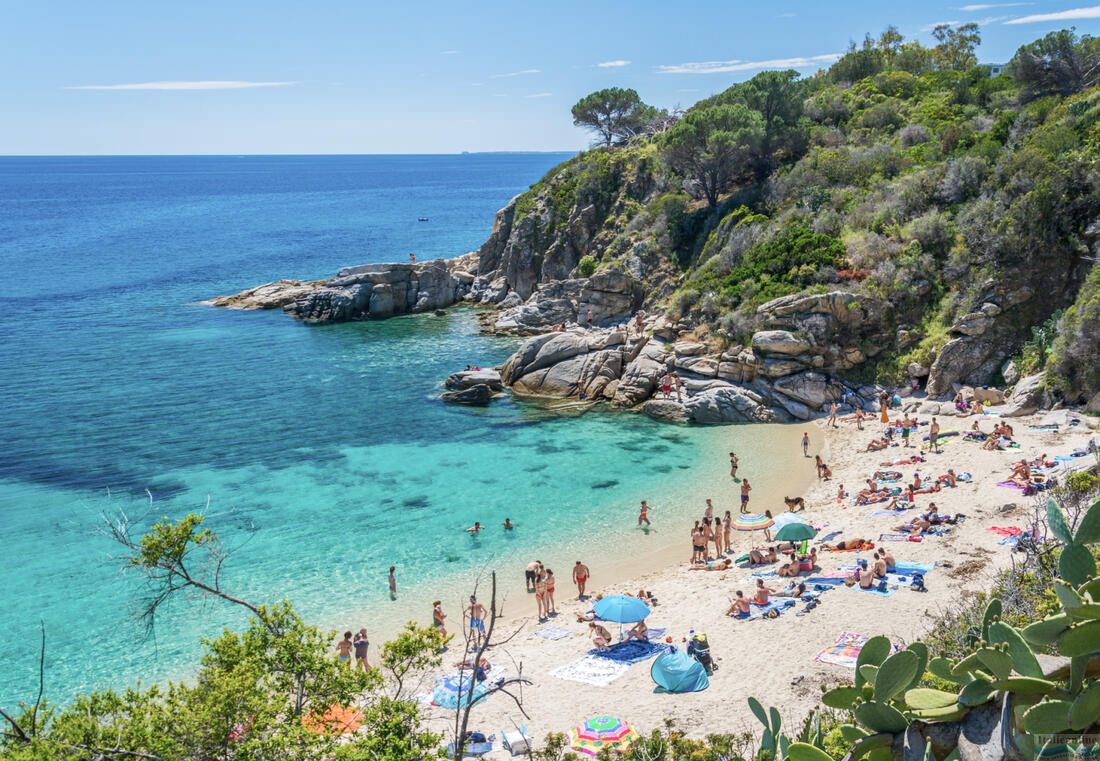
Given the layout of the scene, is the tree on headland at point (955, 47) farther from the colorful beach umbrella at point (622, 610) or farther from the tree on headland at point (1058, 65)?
the colorful beach umbrella at point (622, 610)

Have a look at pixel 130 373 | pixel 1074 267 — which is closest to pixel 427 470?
pixel 130 373

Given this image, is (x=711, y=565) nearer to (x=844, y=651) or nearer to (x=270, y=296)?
(x=844, y=651)

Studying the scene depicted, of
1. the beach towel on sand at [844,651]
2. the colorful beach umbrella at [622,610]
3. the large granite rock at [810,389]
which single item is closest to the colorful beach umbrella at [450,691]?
the colorful beach umbrella at [622,610]

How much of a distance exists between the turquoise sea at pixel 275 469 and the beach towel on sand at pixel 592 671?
5.06 metres

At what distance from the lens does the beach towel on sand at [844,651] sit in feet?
48.1

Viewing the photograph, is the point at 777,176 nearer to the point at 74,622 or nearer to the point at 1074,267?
the point at 1074,267

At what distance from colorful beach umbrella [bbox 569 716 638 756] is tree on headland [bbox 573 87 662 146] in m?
61.4

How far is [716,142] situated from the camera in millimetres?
44062

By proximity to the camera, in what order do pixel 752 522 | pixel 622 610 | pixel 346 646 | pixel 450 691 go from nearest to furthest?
pixel 450 691, pixel 622 610, pixel 346 646, pixel 752 522

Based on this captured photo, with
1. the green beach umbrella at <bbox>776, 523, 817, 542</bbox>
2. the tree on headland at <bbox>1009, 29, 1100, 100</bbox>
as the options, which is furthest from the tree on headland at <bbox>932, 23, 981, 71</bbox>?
the green beach umbrella at <bbox>776, 523, 817, 542</bbox>

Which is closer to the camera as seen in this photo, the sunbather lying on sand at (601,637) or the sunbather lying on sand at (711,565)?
the sunbather lying on sand at (601,637)

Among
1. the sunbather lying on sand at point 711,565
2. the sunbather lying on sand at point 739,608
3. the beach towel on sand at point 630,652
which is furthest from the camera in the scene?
the sunbather lying on sand at point 711,565

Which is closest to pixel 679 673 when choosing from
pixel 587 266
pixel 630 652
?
pixel 630 652

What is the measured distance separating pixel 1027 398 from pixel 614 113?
50.4 meters
